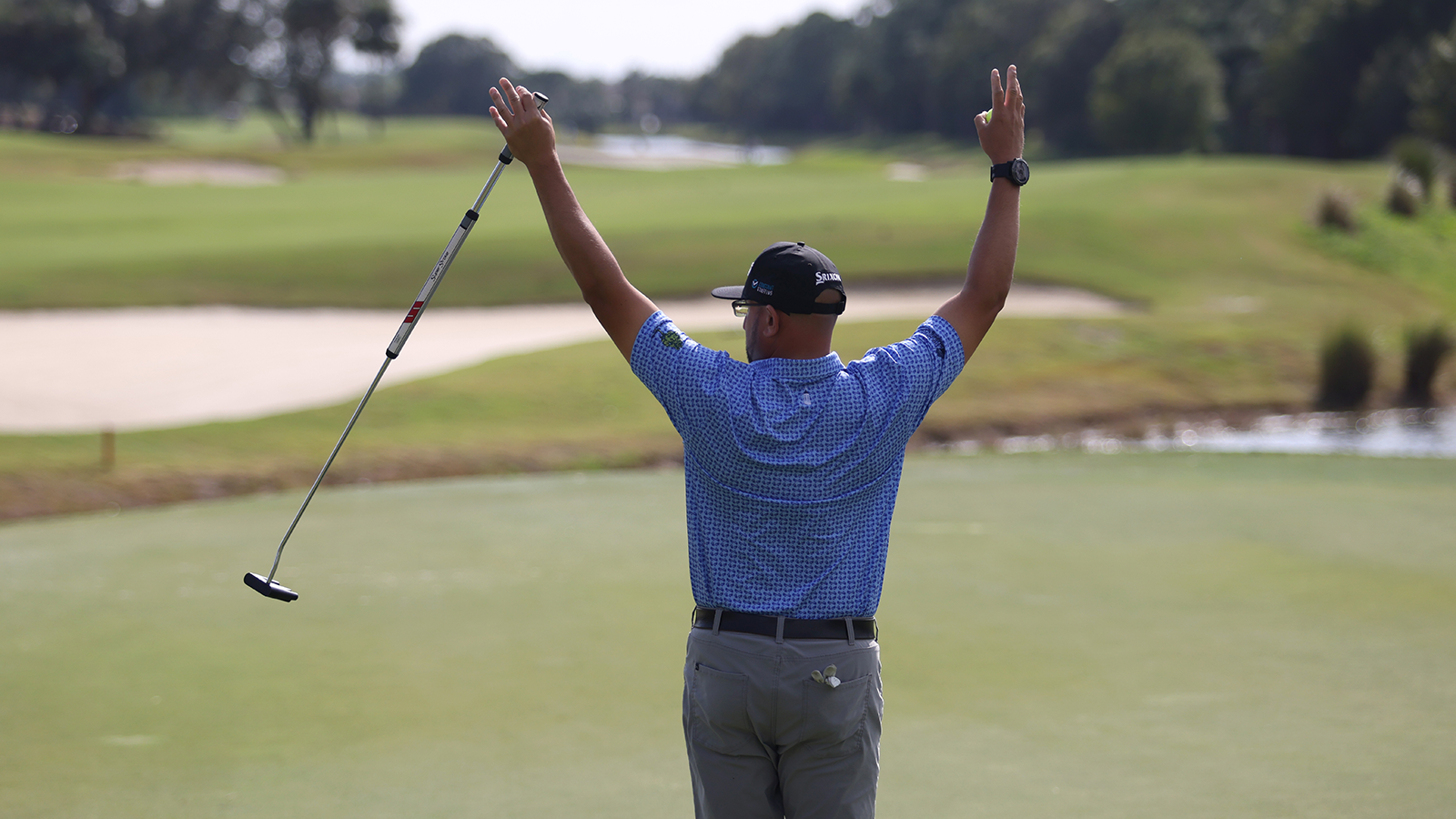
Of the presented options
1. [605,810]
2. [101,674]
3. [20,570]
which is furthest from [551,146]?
[20,570]

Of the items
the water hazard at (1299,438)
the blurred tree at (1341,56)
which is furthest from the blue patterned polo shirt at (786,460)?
the blurred tree at (1341,56)

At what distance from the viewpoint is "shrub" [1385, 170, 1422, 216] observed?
28.8 meters

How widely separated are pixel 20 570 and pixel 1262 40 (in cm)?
6892

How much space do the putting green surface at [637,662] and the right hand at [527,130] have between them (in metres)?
2.36

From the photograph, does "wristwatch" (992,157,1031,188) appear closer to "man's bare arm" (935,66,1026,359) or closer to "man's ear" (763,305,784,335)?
"man's bare arm" (935,66,1026,359)

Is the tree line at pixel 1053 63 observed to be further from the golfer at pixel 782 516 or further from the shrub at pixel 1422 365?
the golfer at pixel 782 516

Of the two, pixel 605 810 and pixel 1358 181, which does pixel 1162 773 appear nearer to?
pixel 605 810

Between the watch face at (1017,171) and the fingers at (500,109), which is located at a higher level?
the fingers at (500,109)

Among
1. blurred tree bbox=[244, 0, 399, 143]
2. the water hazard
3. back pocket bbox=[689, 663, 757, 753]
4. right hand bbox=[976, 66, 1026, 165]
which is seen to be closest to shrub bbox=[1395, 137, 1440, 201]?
the water hazard

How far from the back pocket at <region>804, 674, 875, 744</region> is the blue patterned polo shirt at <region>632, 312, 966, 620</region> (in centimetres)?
14

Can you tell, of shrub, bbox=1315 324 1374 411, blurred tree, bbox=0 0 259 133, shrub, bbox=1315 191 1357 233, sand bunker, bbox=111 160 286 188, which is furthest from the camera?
blurred tree, bbox=0 0 259 133

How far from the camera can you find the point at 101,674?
5.88 m

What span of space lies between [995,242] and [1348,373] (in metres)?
16.4

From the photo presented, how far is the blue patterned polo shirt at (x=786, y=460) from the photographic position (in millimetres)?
2596
